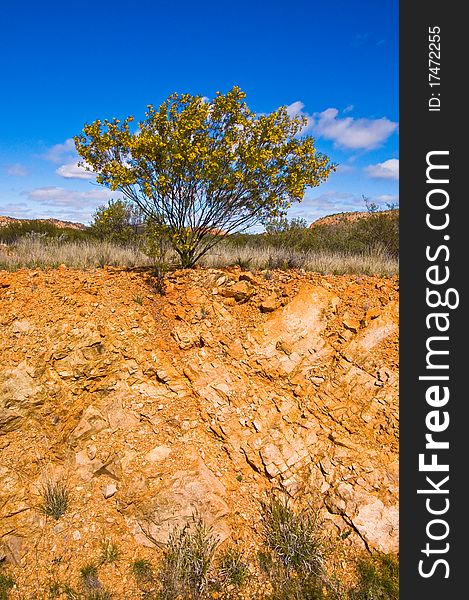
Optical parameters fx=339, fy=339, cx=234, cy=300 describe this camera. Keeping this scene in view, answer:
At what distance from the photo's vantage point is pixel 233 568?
4715 millimetres

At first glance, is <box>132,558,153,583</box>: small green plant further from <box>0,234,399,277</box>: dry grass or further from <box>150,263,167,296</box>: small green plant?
<box>0,234,399,277</box>: dry grass

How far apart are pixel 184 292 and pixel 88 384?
242 cm

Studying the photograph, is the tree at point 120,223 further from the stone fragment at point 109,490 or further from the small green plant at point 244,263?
the stone fragment at point 109,490

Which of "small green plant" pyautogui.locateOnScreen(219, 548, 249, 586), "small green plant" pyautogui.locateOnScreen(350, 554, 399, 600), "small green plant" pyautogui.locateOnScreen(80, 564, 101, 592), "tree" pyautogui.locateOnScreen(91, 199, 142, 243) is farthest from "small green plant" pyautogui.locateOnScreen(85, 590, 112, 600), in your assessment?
"tree" pyautogui.locateOnScreen(91, 199, 142, 243)

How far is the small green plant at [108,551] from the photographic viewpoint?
→ 480cm

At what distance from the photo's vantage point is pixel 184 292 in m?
6.86

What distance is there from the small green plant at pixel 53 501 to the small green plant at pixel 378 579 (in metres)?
4.31

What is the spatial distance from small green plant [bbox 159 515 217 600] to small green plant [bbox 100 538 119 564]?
0.71 meters

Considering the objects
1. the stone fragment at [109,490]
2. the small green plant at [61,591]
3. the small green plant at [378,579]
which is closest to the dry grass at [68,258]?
the stone fragment at [109,490]

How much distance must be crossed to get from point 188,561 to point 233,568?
0.64m

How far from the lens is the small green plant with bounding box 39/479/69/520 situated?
5109mm

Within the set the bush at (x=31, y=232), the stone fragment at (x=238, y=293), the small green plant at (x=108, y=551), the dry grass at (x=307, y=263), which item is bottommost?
the small green plant at (x=108, y=551)

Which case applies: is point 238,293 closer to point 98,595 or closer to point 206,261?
point 206,261

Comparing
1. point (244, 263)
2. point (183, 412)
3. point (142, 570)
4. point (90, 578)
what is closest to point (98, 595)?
point (90, 578)
